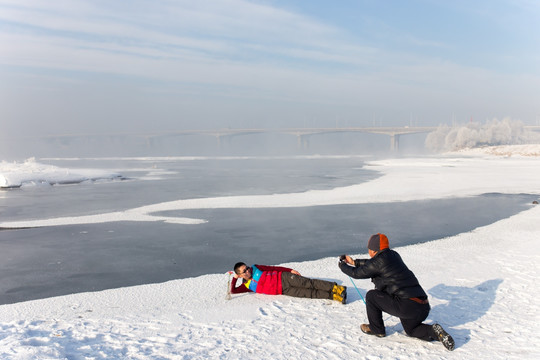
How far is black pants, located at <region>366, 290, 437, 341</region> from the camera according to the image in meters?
5.29

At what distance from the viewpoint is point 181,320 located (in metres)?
6.16

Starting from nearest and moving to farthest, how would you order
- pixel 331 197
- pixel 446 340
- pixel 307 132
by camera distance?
pixel 446 340, pixel 331 197, pixel 307 132

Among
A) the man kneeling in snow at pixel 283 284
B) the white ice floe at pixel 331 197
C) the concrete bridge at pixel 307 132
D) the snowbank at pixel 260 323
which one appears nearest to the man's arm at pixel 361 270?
the snowbank at pixel 260 323

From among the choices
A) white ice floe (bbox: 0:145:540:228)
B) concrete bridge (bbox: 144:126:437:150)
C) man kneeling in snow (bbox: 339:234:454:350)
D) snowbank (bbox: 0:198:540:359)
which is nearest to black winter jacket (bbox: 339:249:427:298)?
man kneeling in snow (bbox: 339:234:454:350)

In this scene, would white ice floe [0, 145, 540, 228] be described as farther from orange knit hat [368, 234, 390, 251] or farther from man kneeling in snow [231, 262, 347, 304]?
orange knit hat [368, 234, 390, 251]

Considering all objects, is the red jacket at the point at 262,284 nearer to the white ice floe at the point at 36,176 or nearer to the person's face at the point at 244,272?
the person's face at the point at 244,272

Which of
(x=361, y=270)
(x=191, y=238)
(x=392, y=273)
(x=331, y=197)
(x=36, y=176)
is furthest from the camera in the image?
(x=36, y=176)

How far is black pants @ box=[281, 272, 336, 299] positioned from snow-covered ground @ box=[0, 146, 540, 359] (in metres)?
0.11

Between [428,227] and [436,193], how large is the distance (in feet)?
31.2

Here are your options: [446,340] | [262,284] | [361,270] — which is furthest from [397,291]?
[262,284]

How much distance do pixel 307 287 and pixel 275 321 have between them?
1.06 meters

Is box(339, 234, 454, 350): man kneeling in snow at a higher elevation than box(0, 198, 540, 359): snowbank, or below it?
higher

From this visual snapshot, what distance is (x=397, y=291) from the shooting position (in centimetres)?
527

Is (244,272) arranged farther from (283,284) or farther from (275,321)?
(275,321)
